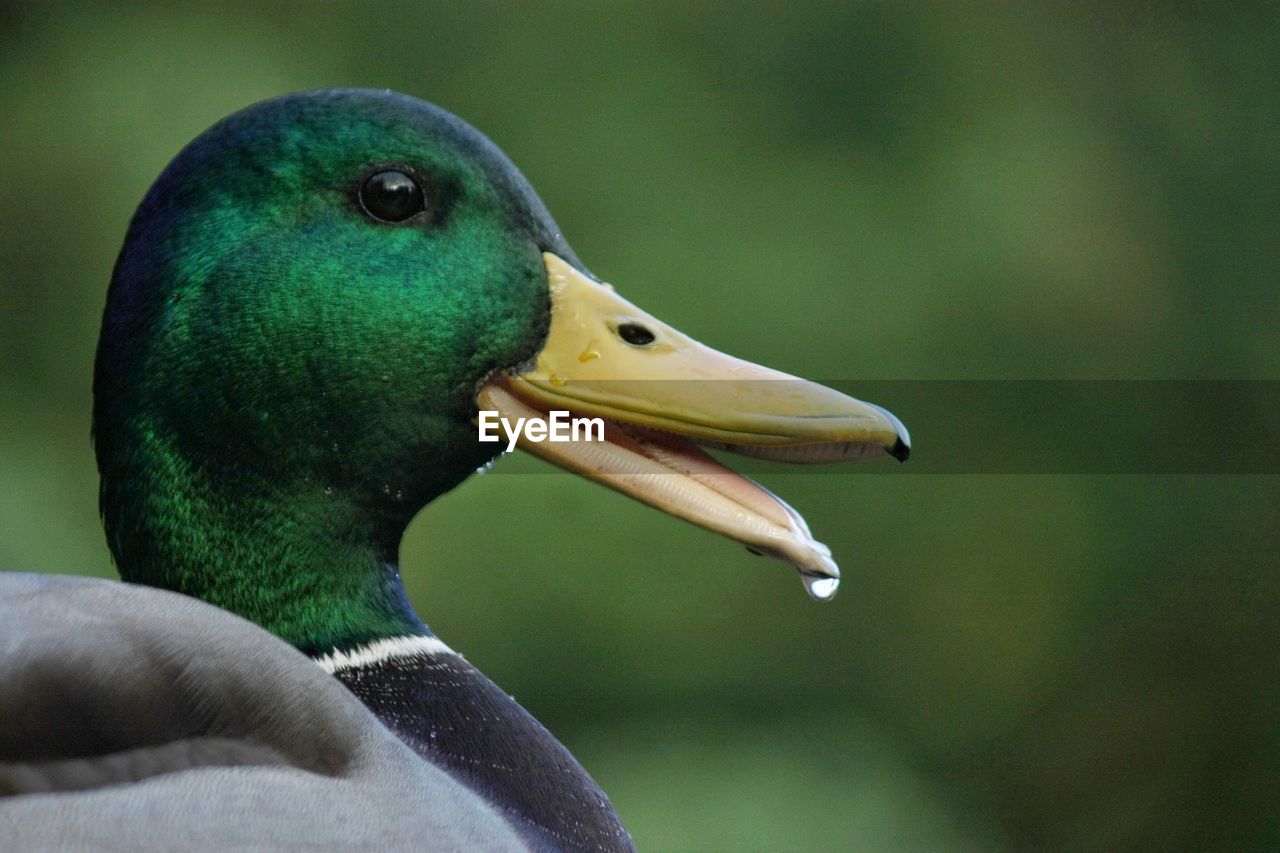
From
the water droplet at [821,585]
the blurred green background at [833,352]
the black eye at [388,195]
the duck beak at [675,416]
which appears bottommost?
the blurred green background at [833,352]

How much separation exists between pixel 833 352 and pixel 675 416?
6.78ft

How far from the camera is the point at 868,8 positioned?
3.74 meters

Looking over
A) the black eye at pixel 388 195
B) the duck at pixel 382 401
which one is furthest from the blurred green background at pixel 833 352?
the black eye at pixel 388 195

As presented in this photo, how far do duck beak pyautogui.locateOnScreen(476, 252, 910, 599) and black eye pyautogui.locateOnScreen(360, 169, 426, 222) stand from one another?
0.11 metres

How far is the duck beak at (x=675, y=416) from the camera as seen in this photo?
1228mm

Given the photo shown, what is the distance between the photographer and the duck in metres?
1.26

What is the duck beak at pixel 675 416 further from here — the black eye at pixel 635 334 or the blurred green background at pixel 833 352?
the blurred green background at pixel 833 352

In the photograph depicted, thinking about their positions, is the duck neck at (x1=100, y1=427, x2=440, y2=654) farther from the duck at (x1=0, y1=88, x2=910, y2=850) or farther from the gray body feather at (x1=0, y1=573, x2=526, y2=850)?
the gray body feather at (x1=0, y1=573, x2=526, y2=850)

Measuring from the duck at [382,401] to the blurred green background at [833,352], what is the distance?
61.7 inches

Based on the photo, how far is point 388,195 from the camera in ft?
4.26

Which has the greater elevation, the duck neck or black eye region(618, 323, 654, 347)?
black eye region(618, 323, 654, 347)

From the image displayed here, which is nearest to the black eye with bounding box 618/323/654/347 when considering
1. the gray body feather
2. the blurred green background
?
A: the gray body feather

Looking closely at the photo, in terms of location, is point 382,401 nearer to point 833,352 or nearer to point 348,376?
point 348,376

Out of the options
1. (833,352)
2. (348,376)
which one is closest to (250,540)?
(348,376)
